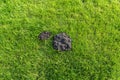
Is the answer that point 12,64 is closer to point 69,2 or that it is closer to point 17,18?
point 17,18

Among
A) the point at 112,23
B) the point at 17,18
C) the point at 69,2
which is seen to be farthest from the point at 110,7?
the point at 17,18

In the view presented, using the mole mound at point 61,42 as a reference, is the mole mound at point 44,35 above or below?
above

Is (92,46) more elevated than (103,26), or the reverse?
(103,26)

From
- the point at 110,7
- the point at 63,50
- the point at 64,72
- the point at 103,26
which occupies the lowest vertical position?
the point at 64,72

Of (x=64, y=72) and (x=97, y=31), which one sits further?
(x=97, y=31)

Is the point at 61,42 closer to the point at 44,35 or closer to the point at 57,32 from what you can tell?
the point at 57,32

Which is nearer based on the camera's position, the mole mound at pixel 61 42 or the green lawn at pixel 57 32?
the green lawn at pixel 57 32
